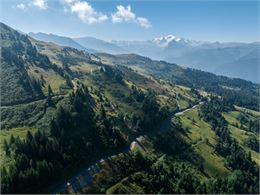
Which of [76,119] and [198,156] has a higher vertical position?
[76,119]

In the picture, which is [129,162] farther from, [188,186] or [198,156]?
[198,156]

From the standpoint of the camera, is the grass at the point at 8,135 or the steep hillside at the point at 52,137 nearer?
the steep hillside at the point at 52,137

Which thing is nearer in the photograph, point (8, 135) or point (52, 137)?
point (52, 137)

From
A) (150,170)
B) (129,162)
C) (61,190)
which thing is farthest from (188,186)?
(61,190)

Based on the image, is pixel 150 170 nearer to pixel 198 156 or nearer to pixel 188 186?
pixel 188 186

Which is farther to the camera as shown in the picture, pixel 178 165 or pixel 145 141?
pixel 145 141

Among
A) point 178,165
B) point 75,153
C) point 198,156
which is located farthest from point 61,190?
point 198,156

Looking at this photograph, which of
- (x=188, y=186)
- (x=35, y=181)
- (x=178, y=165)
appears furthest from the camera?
(x=178, y=165)

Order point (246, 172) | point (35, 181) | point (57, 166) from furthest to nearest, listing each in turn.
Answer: point (246, 172)
point (57, 166)
point (35, 181)

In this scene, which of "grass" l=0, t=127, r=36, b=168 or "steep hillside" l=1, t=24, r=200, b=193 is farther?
"grass" l=0, t=127, r=36, b=168

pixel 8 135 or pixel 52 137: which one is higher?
pixel 52 137
